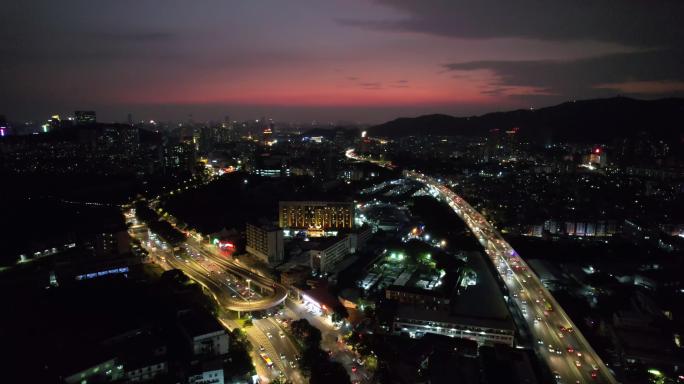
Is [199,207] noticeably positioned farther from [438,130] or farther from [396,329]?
[438,130]

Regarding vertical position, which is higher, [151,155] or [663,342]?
[151,155]

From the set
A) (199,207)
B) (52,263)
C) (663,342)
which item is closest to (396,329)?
(663,342)

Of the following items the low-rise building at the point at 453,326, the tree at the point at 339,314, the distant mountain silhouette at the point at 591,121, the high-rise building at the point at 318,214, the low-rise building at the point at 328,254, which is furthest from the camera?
the distant mountain silhouette at the point at 591,121

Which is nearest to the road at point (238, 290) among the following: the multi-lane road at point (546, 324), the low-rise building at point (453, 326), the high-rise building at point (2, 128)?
the low-rise building at point (453, 326)

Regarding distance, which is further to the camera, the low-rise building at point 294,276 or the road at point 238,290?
the low-rise building at point 294,276

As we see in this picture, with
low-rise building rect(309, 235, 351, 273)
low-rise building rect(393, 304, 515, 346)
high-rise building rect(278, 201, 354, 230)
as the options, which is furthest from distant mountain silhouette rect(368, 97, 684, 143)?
low-rise building rect(393, 304, 515, 346)

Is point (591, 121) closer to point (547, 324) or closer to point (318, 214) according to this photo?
point (318, 214)

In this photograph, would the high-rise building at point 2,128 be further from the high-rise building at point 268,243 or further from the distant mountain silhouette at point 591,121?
the distant mountain silhouette at point 591,121
